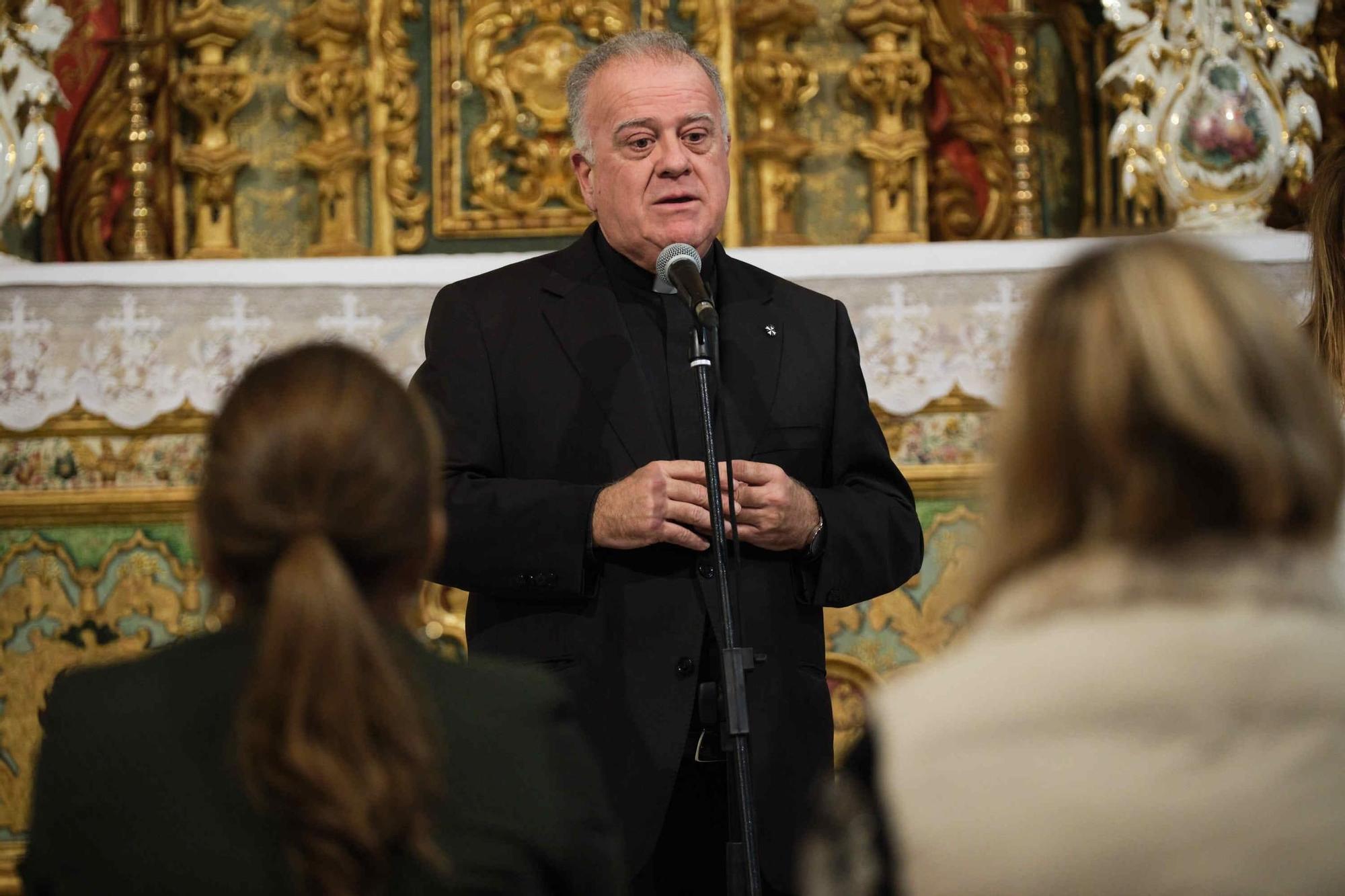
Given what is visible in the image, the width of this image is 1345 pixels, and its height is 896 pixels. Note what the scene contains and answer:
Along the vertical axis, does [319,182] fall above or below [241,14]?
below

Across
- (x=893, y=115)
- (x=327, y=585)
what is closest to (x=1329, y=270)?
(x=327, y=585)

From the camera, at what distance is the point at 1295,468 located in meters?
1.49

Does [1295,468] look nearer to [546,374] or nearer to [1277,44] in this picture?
[546,374]

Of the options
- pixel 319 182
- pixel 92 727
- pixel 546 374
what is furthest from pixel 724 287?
pixel 319 182

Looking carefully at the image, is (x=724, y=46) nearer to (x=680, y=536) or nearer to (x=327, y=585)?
(x=680, y=536)

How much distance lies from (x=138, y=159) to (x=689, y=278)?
3130mm

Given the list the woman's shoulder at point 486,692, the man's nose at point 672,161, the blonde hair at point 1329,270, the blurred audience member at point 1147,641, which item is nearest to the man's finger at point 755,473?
the man's nose at point 672,161

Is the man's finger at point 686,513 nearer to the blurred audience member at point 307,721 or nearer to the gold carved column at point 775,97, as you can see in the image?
the blurred audience member at point 307,721

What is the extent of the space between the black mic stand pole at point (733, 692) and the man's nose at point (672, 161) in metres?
0.64

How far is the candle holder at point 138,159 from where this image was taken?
527cm

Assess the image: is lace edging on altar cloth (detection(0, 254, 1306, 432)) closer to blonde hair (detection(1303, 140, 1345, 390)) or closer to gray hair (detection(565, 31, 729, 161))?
gray hair (detection(565, 31, 729, 161))

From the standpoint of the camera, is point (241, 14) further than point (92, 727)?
Yes

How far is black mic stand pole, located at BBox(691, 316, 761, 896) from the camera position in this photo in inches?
98.0

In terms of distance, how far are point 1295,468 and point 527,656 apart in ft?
5.83
